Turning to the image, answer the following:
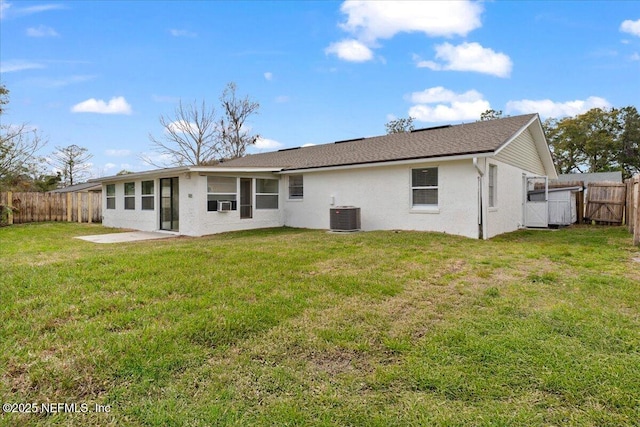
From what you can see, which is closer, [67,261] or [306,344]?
[306,344]

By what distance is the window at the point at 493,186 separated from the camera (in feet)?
34.6

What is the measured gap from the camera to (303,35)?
44.8 ft

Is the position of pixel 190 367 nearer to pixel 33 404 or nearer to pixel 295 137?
pixel 33 404

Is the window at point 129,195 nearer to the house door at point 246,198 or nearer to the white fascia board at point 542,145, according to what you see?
the house door at point 246,198

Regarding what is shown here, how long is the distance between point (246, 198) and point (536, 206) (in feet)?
35.7

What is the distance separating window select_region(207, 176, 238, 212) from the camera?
12.1 meters

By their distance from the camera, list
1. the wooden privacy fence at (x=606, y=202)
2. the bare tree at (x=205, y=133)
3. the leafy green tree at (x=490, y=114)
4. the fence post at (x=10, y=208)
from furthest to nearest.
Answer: the leafy green tree at (x=490, y=114) < the bare tree at (x=205, y=133) < the fence post at (x=10, y=208) < the wooden privacy fence at (x=606, y=202)

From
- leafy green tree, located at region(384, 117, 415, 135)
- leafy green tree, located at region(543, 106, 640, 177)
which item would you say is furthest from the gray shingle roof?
leafy green tree, located at region(543, 106, 640, 177)

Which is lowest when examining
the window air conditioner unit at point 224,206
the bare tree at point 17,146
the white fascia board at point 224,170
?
the window air conditioner unit at point 224,206

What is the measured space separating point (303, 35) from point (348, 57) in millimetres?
3491

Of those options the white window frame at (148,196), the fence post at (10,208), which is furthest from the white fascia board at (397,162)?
the fence post at (10,208)

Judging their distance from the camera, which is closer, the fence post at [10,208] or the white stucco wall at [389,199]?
the white stucco wall at [389,199]

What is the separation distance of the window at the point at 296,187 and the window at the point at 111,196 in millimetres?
8771

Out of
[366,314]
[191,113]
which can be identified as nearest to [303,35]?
[366,314]
